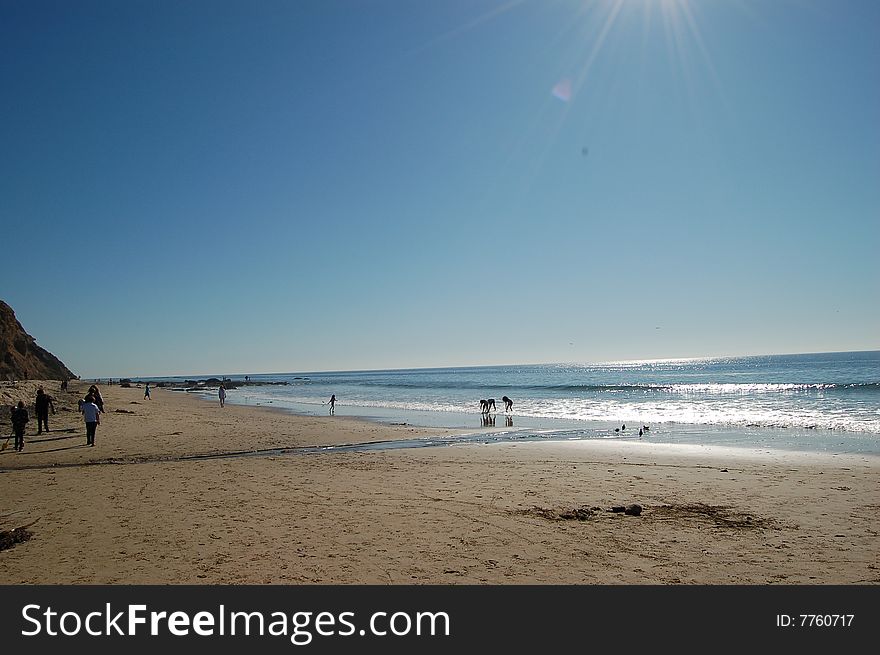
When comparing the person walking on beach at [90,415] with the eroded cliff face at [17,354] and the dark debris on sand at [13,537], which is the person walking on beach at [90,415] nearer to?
the dark debris on sand at [13,537]

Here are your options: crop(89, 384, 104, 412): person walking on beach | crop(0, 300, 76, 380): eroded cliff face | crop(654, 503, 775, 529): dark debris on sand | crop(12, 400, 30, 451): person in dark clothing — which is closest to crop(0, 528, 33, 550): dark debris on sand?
crop(654, 503, 775, 529): dark debris on sand

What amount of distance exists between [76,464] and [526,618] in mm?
14284

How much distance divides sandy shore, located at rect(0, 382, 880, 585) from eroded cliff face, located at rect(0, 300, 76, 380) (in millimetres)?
51854

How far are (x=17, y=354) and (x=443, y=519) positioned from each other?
70.4 m

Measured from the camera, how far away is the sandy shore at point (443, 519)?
628cm

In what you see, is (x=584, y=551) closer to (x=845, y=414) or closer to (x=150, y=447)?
(x=150, y=447)

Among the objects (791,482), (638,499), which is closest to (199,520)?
(638,499)

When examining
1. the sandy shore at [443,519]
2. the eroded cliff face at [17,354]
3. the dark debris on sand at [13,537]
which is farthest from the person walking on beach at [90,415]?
the eroded cliff face at [17,354]

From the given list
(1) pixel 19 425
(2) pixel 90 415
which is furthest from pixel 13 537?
(1) pixel 19 425

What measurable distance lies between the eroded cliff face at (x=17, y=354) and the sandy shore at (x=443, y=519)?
170ft

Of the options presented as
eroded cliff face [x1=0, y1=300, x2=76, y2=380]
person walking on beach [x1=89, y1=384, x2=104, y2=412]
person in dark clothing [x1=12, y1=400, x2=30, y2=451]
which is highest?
eroded cliff face [x1=0, y1=300, x2=76, y2=380]

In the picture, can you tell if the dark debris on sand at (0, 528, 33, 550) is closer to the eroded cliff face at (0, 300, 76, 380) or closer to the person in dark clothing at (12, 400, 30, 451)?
the person in dark clothing at (12, 400, 30, 451)

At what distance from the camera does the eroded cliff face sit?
56691 mm

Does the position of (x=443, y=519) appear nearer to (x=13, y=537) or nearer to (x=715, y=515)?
(x=715, y=515)
